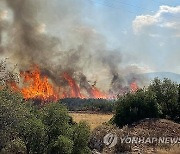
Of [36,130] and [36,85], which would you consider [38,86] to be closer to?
[36,85]

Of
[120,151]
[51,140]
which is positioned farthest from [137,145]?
[51,140]

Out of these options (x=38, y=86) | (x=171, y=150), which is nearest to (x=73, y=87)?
(x=38, y=86)

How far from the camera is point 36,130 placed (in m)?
24.0

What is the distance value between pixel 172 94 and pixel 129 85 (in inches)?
3108

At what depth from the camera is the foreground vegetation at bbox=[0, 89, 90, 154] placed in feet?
61.8

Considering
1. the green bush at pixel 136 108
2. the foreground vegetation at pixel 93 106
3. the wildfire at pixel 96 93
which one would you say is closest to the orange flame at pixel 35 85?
the foreground vegetation at pixel 93 106

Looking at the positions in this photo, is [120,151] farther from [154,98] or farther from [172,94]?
[172,94]

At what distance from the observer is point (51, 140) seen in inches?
973

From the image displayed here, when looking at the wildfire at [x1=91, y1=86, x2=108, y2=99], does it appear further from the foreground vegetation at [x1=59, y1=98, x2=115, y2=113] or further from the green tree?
the green tree

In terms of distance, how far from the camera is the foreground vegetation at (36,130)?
61.8ft

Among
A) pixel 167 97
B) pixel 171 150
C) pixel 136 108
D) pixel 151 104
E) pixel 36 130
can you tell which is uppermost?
pixel 167 97

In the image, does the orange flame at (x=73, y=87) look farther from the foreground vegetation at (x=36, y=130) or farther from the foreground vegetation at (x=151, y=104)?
the foreground vegetation at (x=36, y=130)

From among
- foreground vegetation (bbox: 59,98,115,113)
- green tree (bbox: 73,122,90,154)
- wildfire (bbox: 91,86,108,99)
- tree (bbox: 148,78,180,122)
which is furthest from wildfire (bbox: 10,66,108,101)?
green tree (bbox: 73,122,90,154)

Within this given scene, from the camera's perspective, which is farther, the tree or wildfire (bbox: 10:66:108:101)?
wildfire (bbox: 10:66:108:101)
